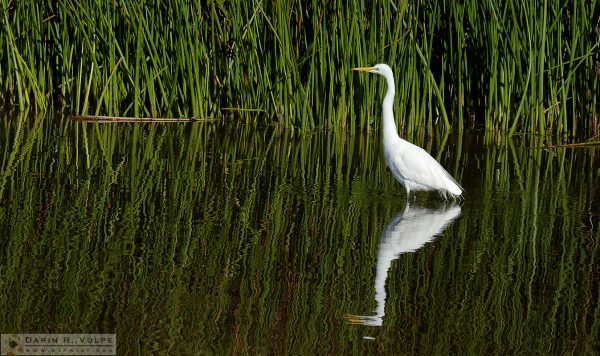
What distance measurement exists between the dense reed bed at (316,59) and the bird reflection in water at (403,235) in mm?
2964

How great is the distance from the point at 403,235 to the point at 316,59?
4.14m

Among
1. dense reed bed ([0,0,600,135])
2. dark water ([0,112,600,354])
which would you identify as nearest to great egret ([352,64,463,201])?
dark water ([0,112,600,354])

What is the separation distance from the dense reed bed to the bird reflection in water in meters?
2.96

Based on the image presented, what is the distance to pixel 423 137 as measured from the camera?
907 cm

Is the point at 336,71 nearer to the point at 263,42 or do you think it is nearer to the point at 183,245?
the point at 263,42

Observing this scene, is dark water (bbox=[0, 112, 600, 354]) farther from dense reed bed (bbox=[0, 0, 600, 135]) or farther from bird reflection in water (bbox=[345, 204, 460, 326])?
dense reed bed (bbox=[0, 0, 600, 135])

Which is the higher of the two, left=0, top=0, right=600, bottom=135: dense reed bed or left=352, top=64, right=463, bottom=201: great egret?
left=0, top=0, right=600, bottom=135: dense reed bed

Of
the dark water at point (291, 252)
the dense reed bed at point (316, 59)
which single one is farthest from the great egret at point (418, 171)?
the dense reed bed at point (316, 59)

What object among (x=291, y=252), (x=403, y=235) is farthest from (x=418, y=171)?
(x=291, y=252)

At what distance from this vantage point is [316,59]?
29.6 ft

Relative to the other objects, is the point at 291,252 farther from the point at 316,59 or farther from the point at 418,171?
the point at 316,59

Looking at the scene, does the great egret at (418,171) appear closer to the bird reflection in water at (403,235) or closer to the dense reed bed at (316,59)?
the bird reflection in water at (403,235)

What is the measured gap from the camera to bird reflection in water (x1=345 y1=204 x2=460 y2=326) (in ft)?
12.5

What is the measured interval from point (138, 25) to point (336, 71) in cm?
179
